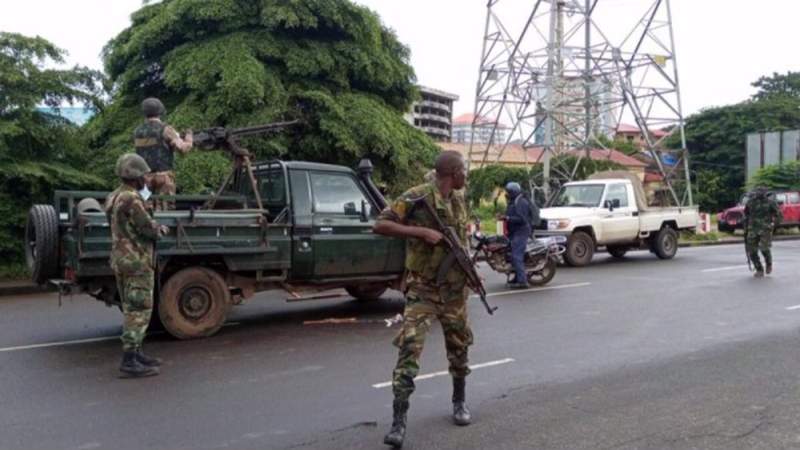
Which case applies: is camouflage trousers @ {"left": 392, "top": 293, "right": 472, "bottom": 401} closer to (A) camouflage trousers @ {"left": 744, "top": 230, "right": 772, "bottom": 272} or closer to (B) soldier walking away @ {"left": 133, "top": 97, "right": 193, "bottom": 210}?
(B) soldier walking away @ {"left": 133, "top": 97, "right": 193, "bottom": 210}

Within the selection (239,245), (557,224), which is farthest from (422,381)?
(557,224)

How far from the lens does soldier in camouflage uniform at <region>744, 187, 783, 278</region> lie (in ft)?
44.4

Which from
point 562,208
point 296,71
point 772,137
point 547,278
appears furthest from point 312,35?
point 772,137

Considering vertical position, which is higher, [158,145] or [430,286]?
[158,145]

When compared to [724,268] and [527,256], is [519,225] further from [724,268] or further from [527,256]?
[724,268]

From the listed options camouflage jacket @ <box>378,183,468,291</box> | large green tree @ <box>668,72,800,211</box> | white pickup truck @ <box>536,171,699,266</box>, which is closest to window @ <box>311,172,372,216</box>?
camouflage jacket @ <box>378,183,468,291</box>

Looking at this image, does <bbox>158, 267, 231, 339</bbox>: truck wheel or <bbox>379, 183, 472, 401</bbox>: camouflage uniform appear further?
<bbox>158, 267, 231, 339</bbox>: truck wheel

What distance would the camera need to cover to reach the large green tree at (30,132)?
12.5m

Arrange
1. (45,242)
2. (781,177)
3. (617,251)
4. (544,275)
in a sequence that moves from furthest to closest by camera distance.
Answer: (781,177) → (617,251) → (544,275) → (45,242)

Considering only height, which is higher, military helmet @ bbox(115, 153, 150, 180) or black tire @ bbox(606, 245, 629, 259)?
military helmet @ bbox(115, 153, 150, 180)

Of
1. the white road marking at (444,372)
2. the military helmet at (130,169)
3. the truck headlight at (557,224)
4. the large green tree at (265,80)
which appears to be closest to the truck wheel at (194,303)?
the military helmet at (130,169)

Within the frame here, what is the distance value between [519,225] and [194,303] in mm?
5971

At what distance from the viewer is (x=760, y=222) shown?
13.6m

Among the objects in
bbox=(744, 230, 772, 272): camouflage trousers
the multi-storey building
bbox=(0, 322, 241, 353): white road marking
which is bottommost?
bbox=(0, 322, 241, 353): white road marking
